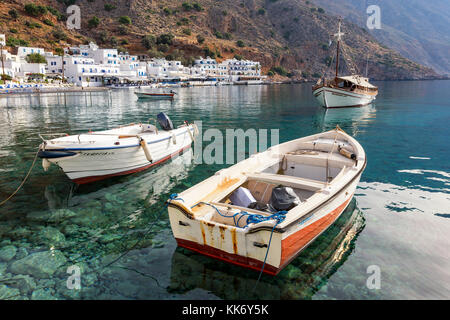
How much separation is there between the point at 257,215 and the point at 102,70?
91202mm

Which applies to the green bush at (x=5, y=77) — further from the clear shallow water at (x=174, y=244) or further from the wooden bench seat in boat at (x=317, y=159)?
the wooden bench seat in boat at (x=317, y=159)

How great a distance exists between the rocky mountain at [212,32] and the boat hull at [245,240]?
102 metres

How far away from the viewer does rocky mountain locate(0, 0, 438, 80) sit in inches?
3954

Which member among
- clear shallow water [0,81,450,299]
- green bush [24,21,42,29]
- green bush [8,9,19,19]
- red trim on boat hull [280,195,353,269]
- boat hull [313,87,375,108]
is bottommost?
clear shallow water [0,81,450,299]

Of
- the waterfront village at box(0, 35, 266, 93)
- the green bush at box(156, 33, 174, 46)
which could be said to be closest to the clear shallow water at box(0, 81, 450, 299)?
the waterfront village at box(0, 35, 266, 93)

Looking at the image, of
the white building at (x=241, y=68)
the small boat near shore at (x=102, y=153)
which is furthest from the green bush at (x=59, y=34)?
the small boat near shore at (x=102, y=153)

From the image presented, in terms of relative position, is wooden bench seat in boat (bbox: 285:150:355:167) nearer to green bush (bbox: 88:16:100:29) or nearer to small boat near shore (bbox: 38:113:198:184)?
small boat near shore (bbox: 38:113:198:184)

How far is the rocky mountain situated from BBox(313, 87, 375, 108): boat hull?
83110 mm

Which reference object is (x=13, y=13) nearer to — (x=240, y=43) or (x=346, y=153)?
(x=240, y=43)

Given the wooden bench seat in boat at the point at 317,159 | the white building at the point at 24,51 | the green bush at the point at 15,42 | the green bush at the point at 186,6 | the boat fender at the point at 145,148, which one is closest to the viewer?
the wooden bench seat in boat at the point at 317,159

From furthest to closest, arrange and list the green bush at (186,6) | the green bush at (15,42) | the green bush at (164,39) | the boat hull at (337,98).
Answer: the green bush at (186,6), the green bush at (164,39), the green bush at (15,42), the boat hull at (337,98)

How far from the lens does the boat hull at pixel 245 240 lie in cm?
502

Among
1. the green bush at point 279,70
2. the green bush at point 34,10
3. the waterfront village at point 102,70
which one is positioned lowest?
the waterfront village at point 102,70
